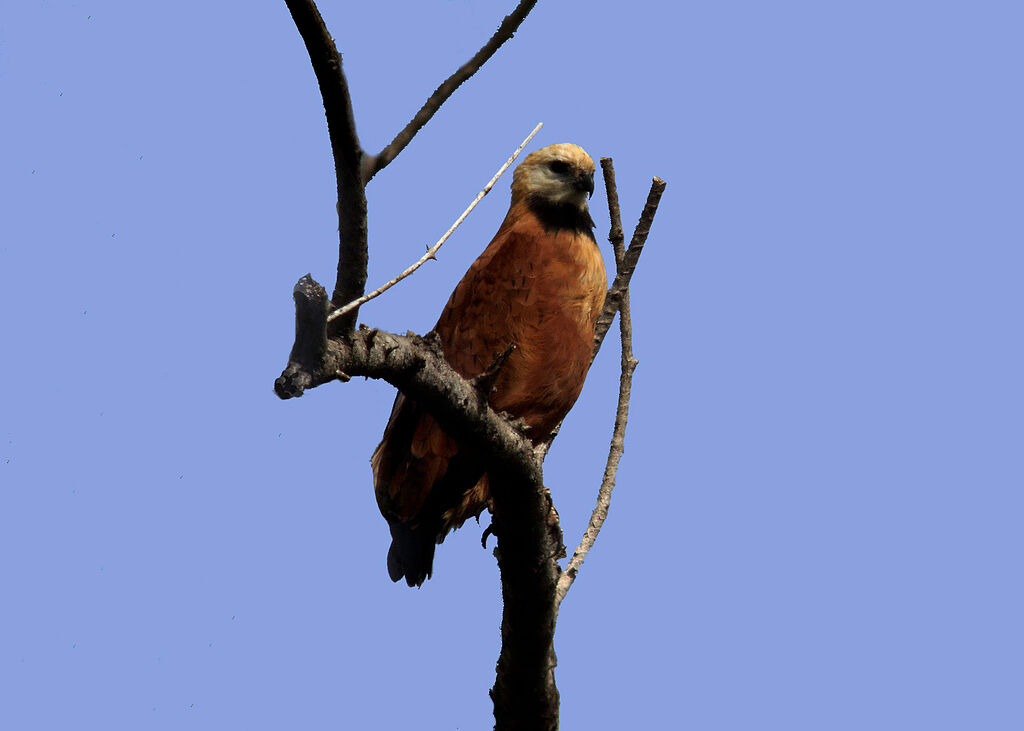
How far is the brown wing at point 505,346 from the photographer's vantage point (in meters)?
3.81

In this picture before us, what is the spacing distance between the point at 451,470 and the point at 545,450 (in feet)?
1.12

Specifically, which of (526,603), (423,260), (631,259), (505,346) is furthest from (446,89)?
(526,603)

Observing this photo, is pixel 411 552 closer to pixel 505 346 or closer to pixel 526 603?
pixel 526 603

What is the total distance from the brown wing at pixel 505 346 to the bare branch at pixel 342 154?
1.08 m

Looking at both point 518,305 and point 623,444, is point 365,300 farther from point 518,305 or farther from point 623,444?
point 623,444

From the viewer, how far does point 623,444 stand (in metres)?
4.49

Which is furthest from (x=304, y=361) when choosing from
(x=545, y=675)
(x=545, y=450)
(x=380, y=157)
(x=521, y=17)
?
(x=545, y=675)

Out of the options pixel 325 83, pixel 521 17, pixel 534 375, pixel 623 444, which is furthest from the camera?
pixel 623 444

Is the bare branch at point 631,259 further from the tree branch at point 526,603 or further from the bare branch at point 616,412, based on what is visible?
the tree branch at point 526,603

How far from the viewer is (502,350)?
382 cm

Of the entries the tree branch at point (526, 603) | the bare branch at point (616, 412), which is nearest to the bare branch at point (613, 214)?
the bare branch at point (616, 412)

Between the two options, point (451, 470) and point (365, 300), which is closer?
point (365, 300)

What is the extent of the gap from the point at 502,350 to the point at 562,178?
0.80 m

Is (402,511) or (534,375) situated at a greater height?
(534,375)
